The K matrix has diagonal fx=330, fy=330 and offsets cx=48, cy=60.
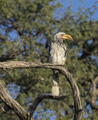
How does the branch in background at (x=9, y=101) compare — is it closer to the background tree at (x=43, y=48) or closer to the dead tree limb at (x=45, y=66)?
the dead tree limb at (x=45, y=66)

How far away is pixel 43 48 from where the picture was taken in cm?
1258

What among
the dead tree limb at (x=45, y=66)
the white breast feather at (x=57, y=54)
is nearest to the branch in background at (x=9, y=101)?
the dead tree limb at (x=45, y=66)

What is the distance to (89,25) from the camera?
14.9m

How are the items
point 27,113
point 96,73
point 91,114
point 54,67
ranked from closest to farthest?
1. point 27,113
2. point 54,67
3. point 91,114
4. point 96,73

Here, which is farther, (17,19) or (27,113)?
(17,19)

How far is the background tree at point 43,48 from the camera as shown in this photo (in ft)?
35.6

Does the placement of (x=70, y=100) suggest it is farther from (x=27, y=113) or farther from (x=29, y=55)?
(x=27, y=113)

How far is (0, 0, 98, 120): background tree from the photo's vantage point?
1086cm

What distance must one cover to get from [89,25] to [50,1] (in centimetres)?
219

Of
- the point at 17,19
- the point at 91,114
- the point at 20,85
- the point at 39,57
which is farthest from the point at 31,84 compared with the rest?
the point at 17,19

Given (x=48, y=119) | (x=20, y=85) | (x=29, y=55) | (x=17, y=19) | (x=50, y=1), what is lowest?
(x=48, y=119)

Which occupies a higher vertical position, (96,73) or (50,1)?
(50,1)

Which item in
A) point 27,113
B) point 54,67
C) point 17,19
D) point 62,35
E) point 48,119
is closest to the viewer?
point 27,113

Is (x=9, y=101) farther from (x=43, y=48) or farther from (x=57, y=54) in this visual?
(x=43, y=48)
